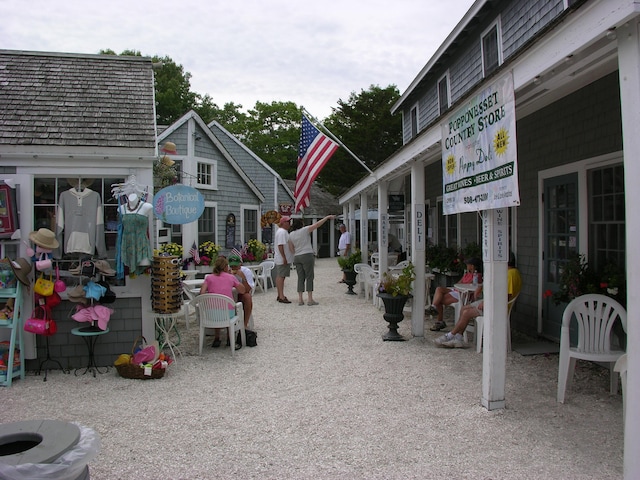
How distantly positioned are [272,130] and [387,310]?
34.2 meters

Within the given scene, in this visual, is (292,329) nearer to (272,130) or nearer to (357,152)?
(357,152)

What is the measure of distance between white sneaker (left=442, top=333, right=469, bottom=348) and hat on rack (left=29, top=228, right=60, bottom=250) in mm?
4900

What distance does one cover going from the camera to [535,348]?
21.2ft

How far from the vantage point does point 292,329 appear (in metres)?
8.14

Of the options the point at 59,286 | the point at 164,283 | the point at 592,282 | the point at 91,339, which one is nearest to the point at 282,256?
the point at 164,283

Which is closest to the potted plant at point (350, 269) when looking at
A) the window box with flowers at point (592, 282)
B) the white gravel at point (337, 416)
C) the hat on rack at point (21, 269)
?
the white gravel at point (337, 416)

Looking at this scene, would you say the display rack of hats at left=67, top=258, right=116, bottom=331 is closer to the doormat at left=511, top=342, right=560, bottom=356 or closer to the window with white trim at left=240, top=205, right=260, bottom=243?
the doormat at left=511, top=342, right=560, bottom=356

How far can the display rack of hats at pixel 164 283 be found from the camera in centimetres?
589

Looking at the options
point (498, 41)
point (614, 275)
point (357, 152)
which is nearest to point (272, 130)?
point (357, 152)

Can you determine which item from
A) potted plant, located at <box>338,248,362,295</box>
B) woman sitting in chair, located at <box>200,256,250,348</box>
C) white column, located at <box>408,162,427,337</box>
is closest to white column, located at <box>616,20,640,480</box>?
white column, located at <box>408,162,427,337</box>

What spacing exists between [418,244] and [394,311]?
101 centimetres

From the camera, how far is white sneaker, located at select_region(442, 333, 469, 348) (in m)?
6.59

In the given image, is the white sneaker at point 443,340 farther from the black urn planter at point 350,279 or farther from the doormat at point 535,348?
the black urn planter at point 350,279

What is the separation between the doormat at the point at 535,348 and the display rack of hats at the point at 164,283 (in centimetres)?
432
